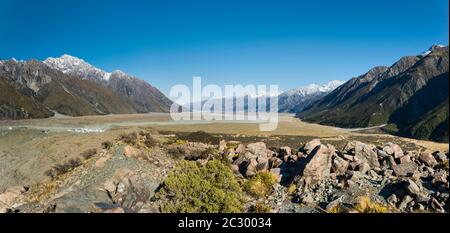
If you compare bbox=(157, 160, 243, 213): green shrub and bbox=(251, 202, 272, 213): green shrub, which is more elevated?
bbox=(157, 160, 243, 213): green shrub

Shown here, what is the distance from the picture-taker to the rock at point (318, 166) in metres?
18.9

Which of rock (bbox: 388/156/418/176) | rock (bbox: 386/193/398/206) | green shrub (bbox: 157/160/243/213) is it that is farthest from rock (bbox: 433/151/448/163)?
green shrub (bbox: 157/160/243/213)

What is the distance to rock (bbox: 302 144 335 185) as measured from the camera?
18922 millimetres

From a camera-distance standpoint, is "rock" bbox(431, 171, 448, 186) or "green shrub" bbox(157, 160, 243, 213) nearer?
"green shrub" bbox(157, 160, 243, 213)

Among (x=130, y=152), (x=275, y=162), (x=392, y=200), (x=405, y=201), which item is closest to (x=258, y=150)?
(x=275, y=162)

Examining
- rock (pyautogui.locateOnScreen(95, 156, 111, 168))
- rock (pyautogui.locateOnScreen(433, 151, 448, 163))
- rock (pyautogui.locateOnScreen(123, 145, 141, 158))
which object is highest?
rock (pyautogui.locateOnScreen(123, 145, 141, 158))

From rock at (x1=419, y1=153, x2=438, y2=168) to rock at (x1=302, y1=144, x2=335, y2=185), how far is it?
6.21 m

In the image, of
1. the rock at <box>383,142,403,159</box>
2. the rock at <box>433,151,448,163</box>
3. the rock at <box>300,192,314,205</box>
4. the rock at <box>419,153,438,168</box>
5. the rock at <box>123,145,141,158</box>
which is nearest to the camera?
the rock at <box>300,192,314,205</box>

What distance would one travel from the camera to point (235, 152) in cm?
2702

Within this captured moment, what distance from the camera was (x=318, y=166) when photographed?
19531 millimetres

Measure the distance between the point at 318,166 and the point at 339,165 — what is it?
4.26 ft

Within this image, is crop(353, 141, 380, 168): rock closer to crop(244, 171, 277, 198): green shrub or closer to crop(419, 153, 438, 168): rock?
crop(419, 153, 438, 168): rock
